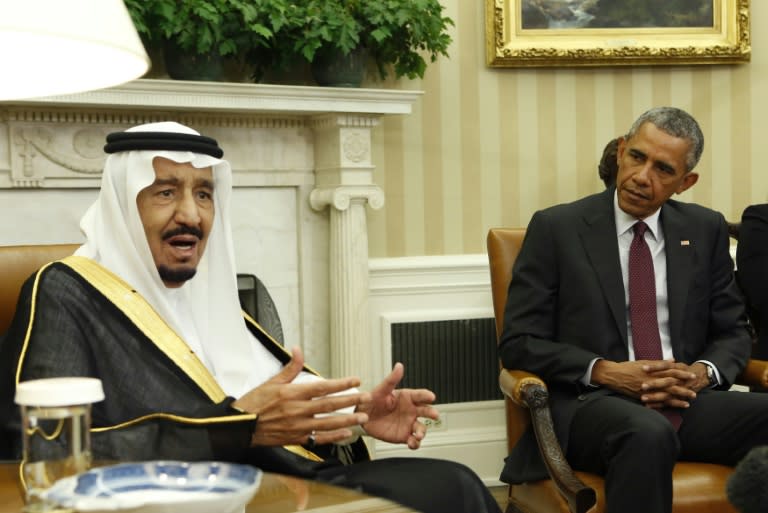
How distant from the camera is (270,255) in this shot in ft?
13.4

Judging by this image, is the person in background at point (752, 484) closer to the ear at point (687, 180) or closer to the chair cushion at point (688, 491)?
the chair cushion at point (688, 491)

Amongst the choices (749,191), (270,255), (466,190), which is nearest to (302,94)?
(270,255)

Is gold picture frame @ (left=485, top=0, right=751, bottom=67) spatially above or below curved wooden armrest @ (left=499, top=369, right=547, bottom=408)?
above

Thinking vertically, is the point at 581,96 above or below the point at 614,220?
above

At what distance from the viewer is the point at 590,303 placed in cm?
322

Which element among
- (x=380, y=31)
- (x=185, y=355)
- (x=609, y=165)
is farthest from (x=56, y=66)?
(x=609, y=165)

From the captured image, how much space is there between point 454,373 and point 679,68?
1724mm

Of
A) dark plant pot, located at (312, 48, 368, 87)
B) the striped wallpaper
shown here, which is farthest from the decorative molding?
dark plant pot, located at (312, 48, 368, 87)

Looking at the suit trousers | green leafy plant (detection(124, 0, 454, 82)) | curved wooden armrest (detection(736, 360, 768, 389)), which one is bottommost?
the suit trousers

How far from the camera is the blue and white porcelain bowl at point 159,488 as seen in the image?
50.3 inches

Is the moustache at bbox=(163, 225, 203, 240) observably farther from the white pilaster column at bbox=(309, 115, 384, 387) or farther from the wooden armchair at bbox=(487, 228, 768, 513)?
the white pilaster column at bbox=(309, 115, 384, 387)

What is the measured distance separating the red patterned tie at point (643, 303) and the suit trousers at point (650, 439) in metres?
0.20

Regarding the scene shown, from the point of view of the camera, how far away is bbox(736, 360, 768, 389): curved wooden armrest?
3256 mm

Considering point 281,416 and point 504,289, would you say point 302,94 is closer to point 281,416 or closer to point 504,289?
point 504,289
